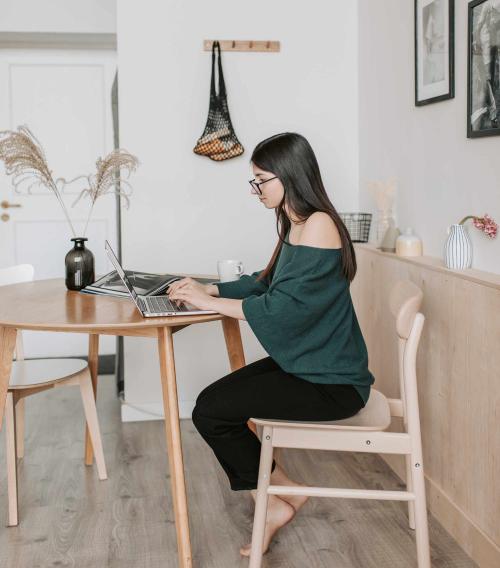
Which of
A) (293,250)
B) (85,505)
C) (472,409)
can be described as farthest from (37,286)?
(472,409)

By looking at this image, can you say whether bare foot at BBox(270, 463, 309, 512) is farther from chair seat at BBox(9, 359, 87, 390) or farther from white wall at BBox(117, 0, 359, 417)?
white wall at BBox(117, 0, 359, 417)

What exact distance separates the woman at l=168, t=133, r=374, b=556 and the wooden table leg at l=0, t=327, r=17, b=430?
1.71ft

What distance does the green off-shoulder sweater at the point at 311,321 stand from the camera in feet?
6.23

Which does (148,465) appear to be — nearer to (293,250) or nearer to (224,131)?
(293,250)

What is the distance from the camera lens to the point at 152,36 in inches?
126

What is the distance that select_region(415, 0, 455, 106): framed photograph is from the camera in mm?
2301

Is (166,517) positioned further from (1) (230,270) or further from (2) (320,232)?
(2) (320,232)

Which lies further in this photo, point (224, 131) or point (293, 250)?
point (224, 131)

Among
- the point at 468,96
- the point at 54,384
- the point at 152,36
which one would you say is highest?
the point at 152,36

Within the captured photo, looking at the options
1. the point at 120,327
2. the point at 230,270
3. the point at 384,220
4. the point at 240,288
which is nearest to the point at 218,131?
the point at 384,220

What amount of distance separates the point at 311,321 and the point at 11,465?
110cm

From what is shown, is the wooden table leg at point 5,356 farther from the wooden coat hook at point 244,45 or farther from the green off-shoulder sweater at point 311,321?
the wooden coat hook at point 244,45

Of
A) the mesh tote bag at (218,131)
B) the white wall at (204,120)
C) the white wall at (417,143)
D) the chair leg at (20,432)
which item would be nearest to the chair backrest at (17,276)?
the chair leg at (20,432)

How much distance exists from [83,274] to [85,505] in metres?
0.77
